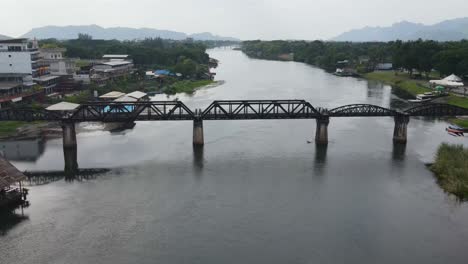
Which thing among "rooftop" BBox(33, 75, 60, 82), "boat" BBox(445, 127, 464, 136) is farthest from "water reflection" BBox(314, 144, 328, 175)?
"rooftop" BBox(33, 75, 60, 82)

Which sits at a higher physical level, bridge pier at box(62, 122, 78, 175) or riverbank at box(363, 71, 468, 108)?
Answer: riverbank at box(363, 71, 468, 108)

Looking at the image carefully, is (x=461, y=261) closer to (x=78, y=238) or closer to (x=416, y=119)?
(x=78, y=238)

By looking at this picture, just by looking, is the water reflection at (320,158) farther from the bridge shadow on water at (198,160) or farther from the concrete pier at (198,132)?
the concrete pier at (198,132)

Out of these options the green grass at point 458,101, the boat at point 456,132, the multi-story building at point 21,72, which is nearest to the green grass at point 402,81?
the green grass at point 458,101

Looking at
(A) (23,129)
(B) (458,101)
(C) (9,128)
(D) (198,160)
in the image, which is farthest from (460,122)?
(C) (9,128)

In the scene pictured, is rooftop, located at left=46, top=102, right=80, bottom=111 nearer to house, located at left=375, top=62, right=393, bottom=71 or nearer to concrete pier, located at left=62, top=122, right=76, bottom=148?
concrete pier, located at left=62, top=122, right=76, bottom=148

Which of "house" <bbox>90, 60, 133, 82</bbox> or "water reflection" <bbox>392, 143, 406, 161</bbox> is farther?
"house" <bbox>90, 60, 133, 82</bbox>

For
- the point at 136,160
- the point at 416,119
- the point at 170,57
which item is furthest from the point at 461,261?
the point at 170,57
